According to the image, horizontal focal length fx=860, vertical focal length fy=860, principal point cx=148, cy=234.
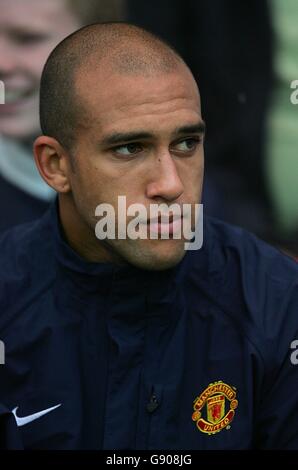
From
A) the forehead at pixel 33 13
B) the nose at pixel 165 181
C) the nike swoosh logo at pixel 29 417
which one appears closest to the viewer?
the nose at pixel 165 181

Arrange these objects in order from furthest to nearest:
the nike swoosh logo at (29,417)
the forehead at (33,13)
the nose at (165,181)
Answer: the forehead at (33,13) < the nike swoosh logo at (29,417) < the nose at (165,181)

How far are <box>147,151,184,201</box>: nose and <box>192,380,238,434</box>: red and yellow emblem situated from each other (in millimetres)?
444

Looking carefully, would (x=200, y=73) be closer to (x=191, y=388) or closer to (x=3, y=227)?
(x=3, y=227)

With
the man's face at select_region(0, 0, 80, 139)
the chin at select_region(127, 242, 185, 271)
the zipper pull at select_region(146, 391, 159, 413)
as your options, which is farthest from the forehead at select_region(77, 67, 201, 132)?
the man's face at select_region(0, 0, 80, 139)

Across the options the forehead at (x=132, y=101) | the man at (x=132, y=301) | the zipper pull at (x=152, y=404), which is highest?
the forehead at (x=132, y=101)

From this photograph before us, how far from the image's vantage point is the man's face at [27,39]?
2.48m

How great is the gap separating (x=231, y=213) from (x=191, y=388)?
2.90 ft

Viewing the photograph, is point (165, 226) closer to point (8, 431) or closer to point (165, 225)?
point (165, 225)

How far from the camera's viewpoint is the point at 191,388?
6.11 feet

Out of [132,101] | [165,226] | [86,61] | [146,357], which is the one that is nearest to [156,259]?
[165,226]
